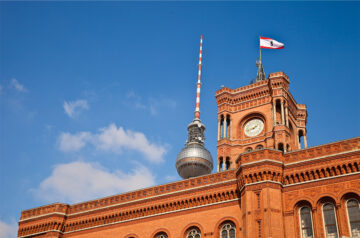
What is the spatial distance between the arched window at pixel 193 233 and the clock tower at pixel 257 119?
15.1 m

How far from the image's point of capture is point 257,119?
5300 centimetres

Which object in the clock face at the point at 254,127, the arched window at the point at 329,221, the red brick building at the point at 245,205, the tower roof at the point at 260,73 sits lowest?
the arched window at the point at 329,221

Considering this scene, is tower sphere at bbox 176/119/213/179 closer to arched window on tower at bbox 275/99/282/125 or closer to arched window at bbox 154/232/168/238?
arched window on tower at bbox 275/99/282/125

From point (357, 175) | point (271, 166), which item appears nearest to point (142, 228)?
point (271, 166)

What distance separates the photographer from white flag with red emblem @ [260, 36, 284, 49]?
52.0 metres

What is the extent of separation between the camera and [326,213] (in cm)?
3097

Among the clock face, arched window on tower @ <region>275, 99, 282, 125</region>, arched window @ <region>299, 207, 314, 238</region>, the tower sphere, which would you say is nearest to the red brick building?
arched window @ <region>299, 207, 314, 238</region>

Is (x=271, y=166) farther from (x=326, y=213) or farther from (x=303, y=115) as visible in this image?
(x=303, y=115)

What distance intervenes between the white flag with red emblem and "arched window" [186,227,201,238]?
25.1m

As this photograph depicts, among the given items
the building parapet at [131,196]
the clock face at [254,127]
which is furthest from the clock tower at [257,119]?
the building parapet at [131,196]

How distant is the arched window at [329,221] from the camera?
30.2 meters

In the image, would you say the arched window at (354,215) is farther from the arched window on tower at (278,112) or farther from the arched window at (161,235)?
the arched window on tower at (278,112)

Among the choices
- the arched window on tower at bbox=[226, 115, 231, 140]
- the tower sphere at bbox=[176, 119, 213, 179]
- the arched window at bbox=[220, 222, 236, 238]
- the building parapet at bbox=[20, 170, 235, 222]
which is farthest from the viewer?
the arched window on tower at bbox=[226, 115, 231, 140]

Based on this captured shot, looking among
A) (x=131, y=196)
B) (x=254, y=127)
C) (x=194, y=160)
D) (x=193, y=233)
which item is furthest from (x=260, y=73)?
(x=193, y=233)
